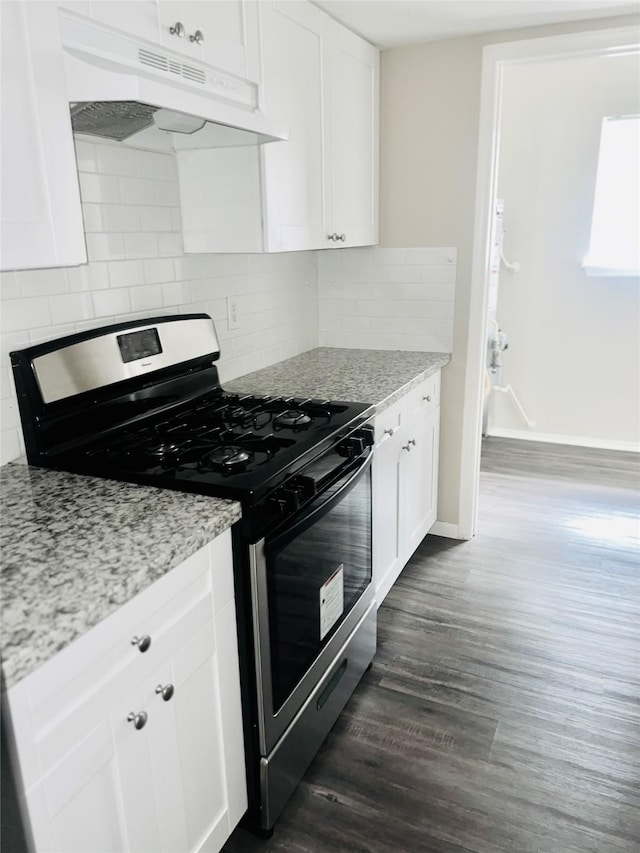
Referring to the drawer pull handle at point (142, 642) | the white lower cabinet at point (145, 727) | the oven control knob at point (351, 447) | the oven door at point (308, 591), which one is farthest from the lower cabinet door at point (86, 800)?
the oven control knob at point (351, 447)

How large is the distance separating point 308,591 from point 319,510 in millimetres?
214

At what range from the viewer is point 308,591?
168cm

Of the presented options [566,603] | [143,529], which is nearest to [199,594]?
[143,529]

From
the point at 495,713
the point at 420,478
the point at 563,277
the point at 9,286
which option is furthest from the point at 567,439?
the point at 9,286

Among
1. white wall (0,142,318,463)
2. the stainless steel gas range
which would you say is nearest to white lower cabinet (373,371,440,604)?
the stainless steel gas range

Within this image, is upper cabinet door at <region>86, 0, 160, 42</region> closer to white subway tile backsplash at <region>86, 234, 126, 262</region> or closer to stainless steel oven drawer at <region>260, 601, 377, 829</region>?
white subway tile backsplash at <region>86, 234, 126, 262</region>

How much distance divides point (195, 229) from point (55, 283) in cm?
59

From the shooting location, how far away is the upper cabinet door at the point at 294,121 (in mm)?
1979

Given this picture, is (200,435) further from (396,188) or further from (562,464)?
(562,464)

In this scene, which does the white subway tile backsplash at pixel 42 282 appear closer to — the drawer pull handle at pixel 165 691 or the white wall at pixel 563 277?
the drawer pull handle at pixel 165 691

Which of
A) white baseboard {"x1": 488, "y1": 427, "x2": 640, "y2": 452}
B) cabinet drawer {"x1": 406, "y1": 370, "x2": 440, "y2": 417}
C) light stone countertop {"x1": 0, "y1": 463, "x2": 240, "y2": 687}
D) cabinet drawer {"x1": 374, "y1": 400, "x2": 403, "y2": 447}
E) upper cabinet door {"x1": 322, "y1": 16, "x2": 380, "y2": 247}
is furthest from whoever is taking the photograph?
white baseboard {"x1": 488, "y1": 427, "x2": 640, "y2": 452}

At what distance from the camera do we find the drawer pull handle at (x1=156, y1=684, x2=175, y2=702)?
3.87 ft

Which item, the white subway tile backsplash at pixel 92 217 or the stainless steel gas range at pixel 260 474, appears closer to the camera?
the stainless steel gas range at pixel 260 474

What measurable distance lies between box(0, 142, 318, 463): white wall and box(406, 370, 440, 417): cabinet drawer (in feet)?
2.12
